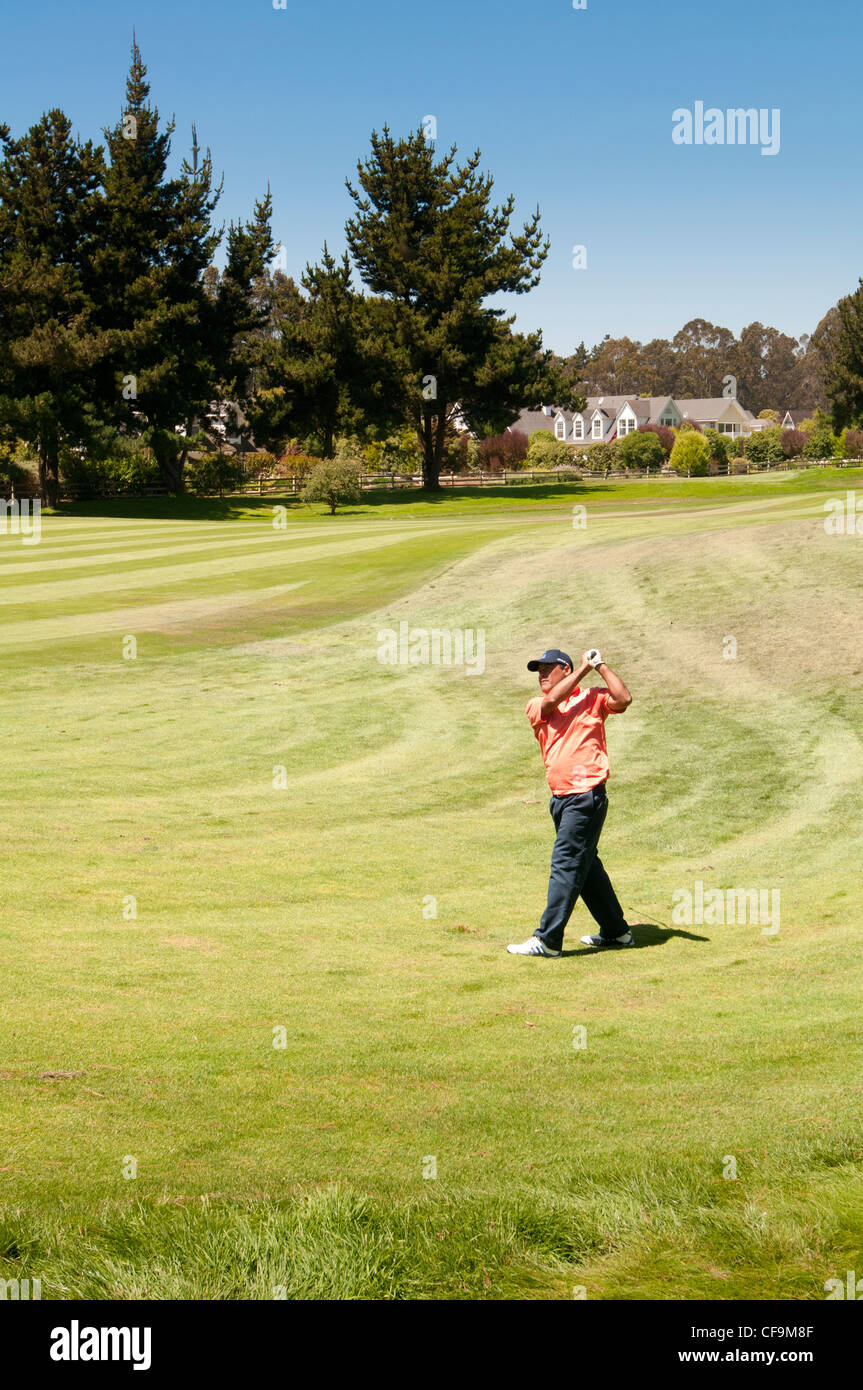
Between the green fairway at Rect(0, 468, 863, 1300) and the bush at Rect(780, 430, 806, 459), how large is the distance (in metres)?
116

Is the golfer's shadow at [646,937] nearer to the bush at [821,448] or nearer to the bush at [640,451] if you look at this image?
the bush at [640,451]

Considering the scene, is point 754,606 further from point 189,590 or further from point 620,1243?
point 620,1243

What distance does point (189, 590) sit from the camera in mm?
35188

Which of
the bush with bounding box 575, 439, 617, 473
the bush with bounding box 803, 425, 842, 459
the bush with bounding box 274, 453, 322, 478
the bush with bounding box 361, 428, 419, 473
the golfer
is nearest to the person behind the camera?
the golfer

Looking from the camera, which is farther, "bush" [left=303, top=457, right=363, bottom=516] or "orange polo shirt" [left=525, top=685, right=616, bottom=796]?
"bush" [left=303, top=457, right=363, bottom=516]

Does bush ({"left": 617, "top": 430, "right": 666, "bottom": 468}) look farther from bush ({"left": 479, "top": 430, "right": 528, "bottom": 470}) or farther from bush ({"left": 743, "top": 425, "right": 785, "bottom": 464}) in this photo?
bush ({"left": 743, "top": 425, "right": 785, "bottom": 464})

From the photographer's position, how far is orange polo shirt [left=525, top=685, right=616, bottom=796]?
10289 millimetres

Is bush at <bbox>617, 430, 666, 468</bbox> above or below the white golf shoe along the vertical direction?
above

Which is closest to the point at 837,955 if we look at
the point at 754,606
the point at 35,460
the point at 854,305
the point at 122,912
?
the point at 122,912

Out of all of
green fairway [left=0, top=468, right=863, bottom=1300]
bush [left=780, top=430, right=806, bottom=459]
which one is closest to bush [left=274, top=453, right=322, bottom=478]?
bush [left=780, top=430, right=806, bottom=459]

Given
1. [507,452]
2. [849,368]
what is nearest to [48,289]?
[507,452]

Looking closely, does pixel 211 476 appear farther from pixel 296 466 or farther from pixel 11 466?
pixel 11 466

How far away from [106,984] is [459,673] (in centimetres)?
1725

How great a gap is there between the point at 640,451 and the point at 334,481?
151ft
